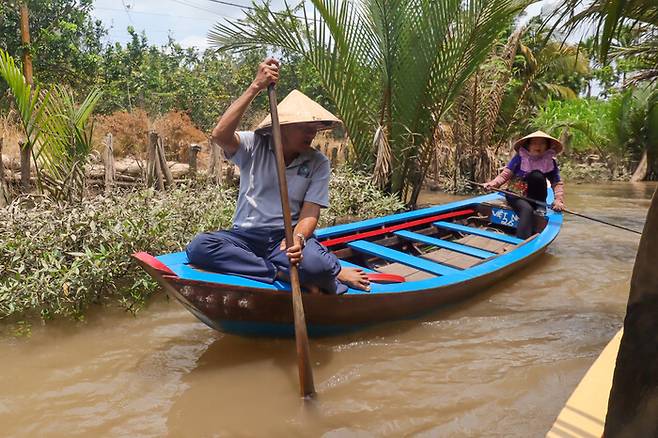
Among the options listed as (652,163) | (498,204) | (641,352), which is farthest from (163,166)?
(652,163)

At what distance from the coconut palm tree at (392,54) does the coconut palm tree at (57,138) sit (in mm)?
2255

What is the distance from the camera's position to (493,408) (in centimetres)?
278

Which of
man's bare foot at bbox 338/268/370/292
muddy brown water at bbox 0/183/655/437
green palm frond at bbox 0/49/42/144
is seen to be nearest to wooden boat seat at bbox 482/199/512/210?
muddy brown water at bbox 0/183/655/437

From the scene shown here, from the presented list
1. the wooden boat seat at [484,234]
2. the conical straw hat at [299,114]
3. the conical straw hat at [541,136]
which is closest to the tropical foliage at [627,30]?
the conical straw hat at [541,136]

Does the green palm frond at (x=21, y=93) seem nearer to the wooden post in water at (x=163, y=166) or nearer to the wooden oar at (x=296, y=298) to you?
the wooden post in water at (x=163, y=166)

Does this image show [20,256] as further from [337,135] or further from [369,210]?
[337,135]

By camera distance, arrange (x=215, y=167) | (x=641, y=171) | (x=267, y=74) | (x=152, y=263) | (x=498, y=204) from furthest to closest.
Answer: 1. (x=641, y=171)
2. (x=498, y=204)
3. (x=215, y=167)
4. (x=267, y=74)
5. (x=152, y=263)

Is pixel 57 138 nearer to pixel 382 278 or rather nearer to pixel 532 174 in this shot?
pixel 382 278

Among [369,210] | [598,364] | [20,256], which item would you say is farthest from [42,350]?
[369,210]

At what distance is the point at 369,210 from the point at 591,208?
5652 millimetres

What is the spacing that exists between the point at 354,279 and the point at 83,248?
197cm

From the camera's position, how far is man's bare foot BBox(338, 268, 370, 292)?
3.34 metres

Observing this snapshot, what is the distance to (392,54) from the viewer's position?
22.8 feet

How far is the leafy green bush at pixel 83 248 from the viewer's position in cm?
348
